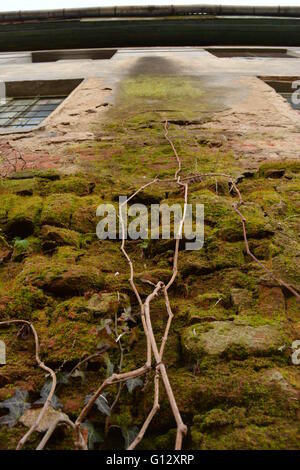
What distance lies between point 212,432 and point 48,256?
3.64ft

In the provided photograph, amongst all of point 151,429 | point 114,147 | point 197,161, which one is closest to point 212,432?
point 151,429

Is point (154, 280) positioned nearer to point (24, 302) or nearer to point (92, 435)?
point (24, 302)

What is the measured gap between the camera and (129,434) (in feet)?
3.59

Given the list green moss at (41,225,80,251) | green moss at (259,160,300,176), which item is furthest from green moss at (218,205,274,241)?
green moss at (41,225,80,251)

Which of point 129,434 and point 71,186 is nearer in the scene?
point 129,434

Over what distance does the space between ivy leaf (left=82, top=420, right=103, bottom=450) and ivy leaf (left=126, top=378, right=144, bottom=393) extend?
149mm

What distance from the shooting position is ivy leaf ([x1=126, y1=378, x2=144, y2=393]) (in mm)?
1183

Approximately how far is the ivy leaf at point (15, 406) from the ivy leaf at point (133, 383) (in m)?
0.31

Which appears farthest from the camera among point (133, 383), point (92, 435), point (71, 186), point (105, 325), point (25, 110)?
point (25, 110)

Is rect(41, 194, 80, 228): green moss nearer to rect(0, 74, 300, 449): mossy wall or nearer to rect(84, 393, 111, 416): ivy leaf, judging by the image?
rect(0, 74, 300, 449): mossy wall

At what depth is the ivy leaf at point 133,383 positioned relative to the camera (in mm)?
1183

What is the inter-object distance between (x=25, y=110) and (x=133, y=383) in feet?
15.4

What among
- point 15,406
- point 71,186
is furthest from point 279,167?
point 15,406

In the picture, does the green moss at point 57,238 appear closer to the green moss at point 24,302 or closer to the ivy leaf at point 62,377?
the green moss at point 24,302
